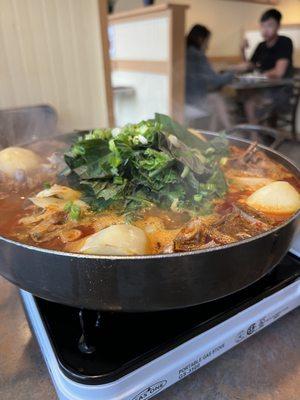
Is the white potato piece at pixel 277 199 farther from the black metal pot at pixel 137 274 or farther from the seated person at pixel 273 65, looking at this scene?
the seated person at pixel 273 65

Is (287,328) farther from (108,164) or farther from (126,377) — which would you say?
(108,164)

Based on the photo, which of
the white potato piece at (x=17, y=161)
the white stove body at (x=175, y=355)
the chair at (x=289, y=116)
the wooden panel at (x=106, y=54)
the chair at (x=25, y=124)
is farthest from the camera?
the chair at (x=289, y=116)

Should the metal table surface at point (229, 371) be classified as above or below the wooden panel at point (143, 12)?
below

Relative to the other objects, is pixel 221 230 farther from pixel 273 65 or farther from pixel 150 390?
pixel 273 65

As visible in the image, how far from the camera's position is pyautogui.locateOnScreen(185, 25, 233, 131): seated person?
15.4 feet

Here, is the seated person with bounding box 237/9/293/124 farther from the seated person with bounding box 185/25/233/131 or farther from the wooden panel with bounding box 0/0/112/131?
the wooden panel with bounding box 0/0/112/131

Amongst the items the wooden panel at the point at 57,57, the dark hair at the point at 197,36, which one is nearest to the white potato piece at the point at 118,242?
the wooden panel at the point at 57,57

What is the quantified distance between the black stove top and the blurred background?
110cm

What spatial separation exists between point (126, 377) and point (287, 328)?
66 centimetres

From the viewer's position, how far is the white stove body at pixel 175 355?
0.80 metres

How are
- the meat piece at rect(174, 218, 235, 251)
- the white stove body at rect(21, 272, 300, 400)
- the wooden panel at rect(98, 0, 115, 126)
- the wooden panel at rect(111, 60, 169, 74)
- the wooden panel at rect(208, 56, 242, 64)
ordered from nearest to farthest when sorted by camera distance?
the white stove body at rect(21, 272, 300, 400) < the meat piece at rect(174, 218, 235, 251) < the wooden panel at rect(98, 0, 115, 126) < the wooden panel at rect(111, 60, 169, 74) < the wooden panel at rect(208, 56, 242, 64)

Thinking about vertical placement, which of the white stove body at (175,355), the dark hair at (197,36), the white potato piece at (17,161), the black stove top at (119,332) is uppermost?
the dark hair at (197,36)

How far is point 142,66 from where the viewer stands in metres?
4.99

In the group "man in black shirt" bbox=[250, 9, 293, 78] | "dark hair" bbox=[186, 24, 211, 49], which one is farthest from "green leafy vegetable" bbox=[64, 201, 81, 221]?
"man in black shirt" bbox=[250, 9, 293, 78]
